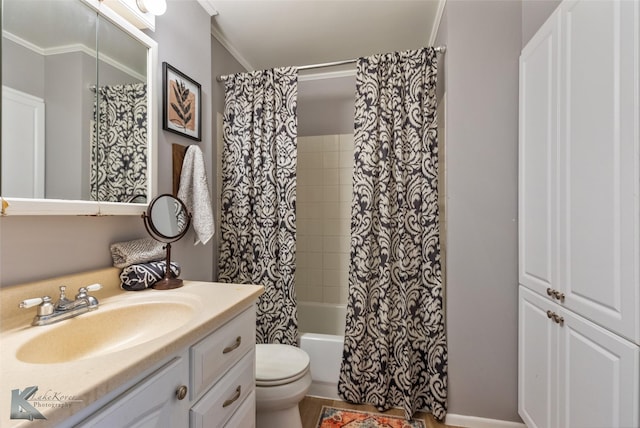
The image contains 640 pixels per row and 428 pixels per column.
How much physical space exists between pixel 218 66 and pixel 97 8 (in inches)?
42.3

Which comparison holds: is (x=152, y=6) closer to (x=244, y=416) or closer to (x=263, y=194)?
(x=263, y=194)

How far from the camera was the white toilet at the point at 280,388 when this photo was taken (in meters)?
1.32

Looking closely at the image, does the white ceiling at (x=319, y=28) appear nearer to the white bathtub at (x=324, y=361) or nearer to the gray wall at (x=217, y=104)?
the gray wall at (x=217, y=104)

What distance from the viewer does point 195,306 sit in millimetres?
982

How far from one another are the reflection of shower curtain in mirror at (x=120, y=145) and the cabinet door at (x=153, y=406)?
707 mm

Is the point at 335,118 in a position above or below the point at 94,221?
above

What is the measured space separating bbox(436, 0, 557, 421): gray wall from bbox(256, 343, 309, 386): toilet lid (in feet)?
2.75

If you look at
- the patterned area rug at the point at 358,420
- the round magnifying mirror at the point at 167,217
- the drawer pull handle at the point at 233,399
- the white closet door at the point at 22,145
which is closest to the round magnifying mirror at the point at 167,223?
the round magnifying mirror at the point at 167,217

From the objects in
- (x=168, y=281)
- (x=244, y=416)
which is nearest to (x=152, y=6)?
(x=168, y=281)

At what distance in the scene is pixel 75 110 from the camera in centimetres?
98

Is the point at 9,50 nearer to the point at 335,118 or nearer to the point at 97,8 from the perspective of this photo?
the point at 97,8

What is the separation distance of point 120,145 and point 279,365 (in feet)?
4.03

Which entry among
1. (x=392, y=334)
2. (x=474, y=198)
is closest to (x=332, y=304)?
(x=392, y=334)

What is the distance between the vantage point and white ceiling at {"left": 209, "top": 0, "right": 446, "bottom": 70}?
5.82 feet
